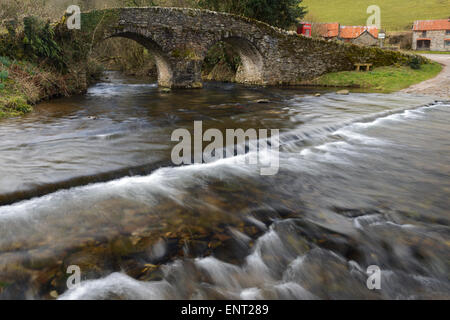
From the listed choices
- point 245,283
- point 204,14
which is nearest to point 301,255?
point 245,283

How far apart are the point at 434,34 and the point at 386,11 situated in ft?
88.8

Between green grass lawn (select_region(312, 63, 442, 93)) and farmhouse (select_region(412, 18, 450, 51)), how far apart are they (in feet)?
117

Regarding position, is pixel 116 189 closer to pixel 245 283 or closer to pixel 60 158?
pixel 60 158

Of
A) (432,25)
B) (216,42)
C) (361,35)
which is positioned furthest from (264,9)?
(432,25)

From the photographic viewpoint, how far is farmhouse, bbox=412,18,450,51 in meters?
48.5

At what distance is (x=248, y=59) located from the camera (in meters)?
20.3

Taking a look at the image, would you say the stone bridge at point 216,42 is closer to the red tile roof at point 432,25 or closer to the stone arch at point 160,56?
the stone arch at point 160,56

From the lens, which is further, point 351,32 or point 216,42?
point 351,32

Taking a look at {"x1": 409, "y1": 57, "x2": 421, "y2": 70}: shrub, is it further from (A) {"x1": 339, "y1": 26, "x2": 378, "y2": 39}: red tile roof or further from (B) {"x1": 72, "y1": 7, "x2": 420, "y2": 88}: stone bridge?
(A) {"x1": 339, "y1": 26, "x2": 378, "y2": 39}: red tile roof

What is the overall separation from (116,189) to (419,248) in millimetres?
3409

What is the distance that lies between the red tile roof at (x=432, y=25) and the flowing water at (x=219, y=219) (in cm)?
5322

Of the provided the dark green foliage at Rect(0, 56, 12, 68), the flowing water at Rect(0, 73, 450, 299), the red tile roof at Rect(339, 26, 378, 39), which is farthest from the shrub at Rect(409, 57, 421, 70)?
the red tile roof at Rect(339, 26, 378, 39)

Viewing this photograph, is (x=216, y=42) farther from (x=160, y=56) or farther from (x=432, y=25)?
(x=432, y=25)
